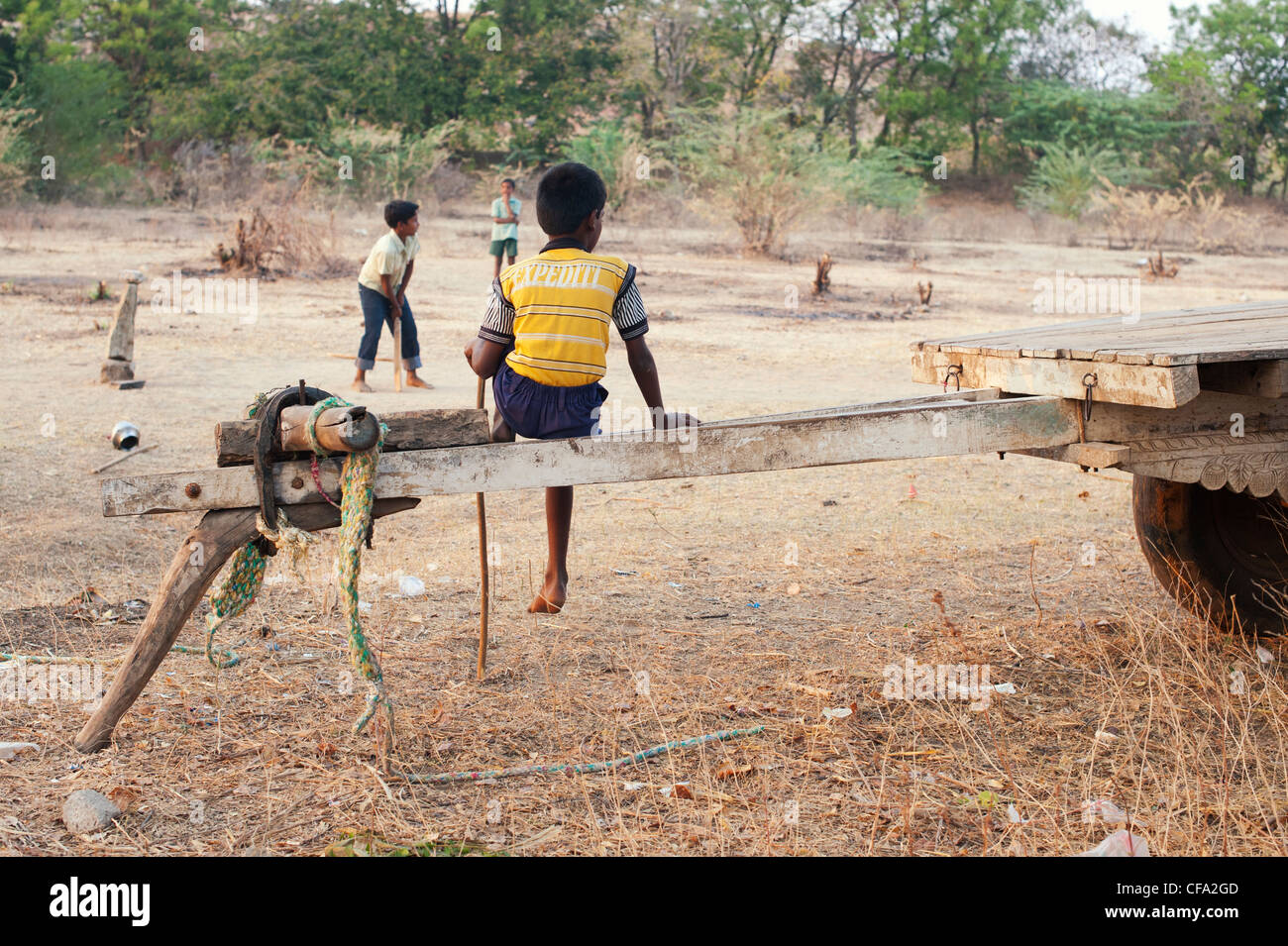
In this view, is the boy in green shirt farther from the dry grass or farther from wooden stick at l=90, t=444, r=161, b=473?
the dry grass

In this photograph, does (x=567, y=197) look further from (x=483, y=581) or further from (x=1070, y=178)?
(x=1070, y=178)

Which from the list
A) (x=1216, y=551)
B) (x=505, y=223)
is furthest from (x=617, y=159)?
(x=1216, y=551)

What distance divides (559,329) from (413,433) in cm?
76

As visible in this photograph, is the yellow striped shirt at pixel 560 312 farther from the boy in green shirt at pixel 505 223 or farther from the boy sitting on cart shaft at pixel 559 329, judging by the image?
the boy in green shirt at pixel 505 223

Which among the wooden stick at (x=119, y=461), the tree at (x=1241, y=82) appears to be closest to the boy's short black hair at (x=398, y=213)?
the wooden stick at (x=119, y=461)

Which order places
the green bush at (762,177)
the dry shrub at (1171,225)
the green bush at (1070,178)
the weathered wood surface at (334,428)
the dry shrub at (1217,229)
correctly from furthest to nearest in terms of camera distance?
the green bush at (1070,178) → the dry shrub at (1171,225) → the dry shrub at (1217,229) → the green bush at (762,177) → the weathered wood surface at (334,428)

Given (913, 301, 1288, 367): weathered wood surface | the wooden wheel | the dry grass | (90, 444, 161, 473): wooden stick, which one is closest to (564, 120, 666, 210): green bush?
(90, 444, 161, 473): wooden stick

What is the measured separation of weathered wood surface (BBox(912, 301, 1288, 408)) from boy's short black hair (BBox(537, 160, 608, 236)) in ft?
Answer: 3.90

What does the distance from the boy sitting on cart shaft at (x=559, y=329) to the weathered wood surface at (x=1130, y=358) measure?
3.18 feet

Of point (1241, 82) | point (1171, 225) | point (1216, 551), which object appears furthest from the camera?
point (1241, 82)

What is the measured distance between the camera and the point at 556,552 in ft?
12.3

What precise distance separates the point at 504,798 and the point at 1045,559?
3160mm

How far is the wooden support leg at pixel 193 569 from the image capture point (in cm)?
298

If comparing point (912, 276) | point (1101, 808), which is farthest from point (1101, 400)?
point (912, 276)
